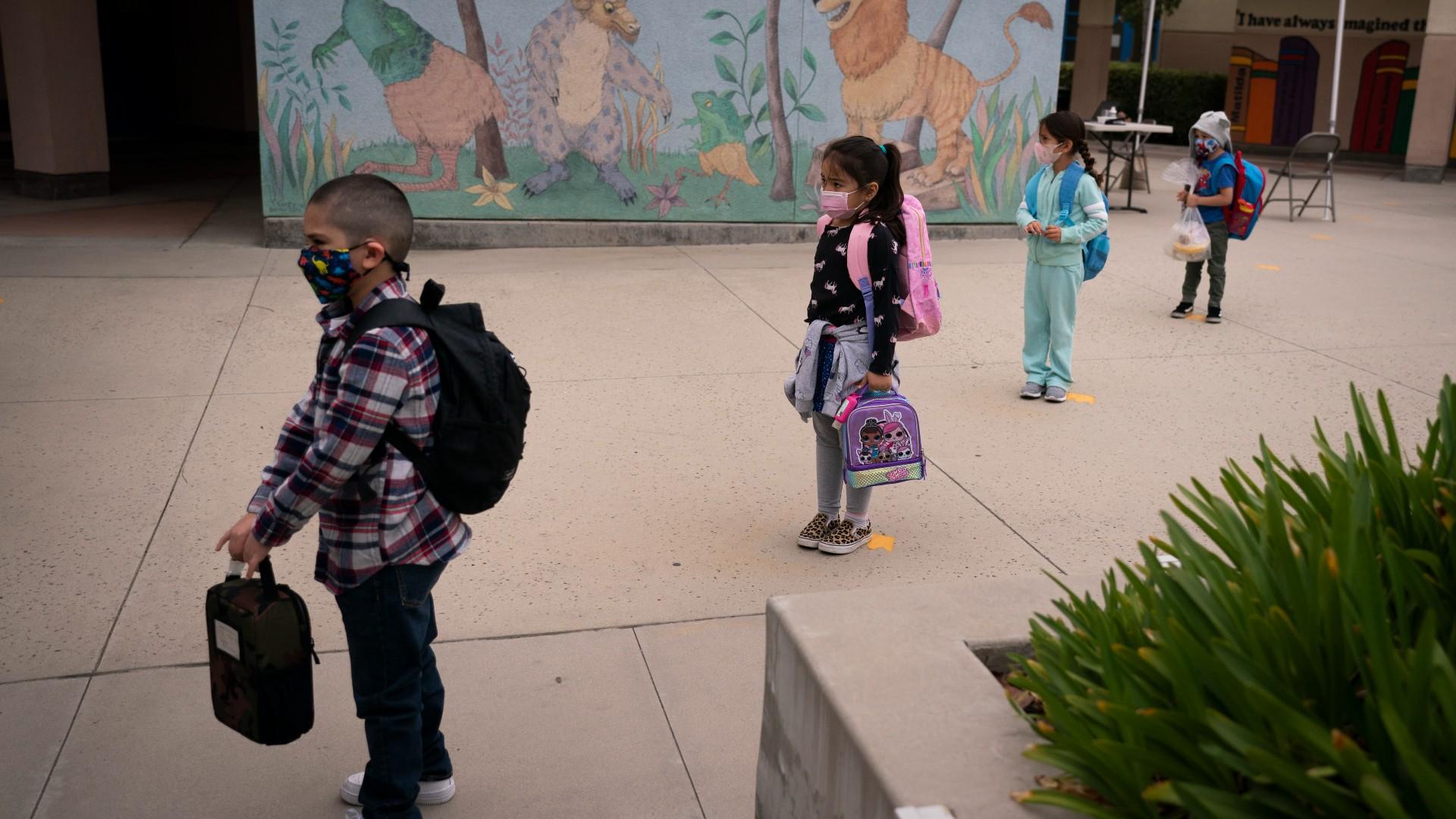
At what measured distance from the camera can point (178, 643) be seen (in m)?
4.03

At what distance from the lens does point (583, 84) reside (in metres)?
10.9

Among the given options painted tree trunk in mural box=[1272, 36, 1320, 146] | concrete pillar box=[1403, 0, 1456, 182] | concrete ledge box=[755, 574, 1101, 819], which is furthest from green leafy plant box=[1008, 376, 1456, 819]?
painted tree trunk in mural box=[1272, 36, 1320, 146]

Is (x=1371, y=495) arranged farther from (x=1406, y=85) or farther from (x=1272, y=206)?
(x=1406, y=85)

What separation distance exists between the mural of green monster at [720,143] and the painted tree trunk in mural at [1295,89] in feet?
55.8

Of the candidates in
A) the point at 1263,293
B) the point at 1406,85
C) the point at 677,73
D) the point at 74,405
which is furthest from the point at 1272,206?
the point at 74,405

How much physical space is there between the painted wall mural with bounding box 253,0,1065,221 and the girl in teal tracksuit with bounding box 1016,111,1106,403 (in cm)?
483

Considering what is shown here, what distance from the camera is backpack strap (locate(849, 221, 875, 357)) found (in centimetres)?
449

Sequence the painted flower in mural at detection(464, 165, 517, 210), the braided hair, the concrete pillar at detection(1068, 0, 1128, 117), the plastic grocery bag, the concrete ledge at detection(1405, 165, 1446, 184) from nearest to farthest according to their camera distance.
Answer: the braided hair, the plastic grocery bag, the painted flower in mural at detection(464, 165, 517, 210), the concrete ledge at detection(1405, 165, 1446, 184), the concrete pillar at detection(1068, 0, 1128, 117)

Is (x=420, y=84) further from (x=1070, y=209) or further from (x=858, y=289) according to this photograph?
(x=858, y=289)

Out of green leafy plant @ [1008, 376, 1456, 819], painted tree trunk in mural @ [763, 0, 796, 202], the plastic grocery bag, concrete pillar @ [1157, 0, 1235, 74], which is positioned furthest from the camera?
concrete pillar @ [1157, 0, 1235, 74]

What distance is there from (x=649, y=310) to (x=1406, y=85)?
19456 millimetres

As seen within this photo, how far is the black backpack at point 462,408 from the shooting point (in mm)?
2805

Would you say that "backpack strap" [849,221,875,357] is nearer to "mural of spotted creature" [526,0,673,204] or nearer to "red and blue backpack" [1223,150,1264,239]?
"red and blue backpack" [1223,150,1264,239]

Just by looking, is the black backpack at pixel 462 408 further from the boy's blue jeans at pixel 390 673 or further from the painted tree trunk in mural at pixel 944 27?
the painted tree trunk in mural at pixel 944 27
